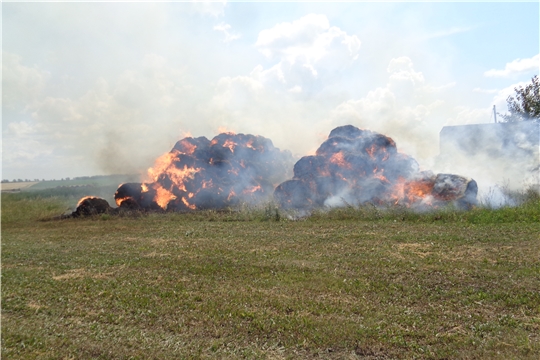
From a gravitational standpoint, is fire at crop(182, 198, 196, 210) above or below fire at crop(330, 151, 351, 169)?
below

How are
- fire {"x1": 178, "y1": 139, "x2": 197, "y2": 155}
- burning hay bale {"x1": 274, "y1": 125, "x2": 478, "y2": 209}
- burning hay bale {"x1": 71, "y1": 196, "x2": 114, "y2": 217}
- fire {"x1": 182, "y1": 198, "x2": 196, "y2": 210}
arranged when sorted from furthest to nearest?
fire {"x1": 178, "y1": 139, "x2": 197, "y2": 155} → fire {"x1": 182, "y1": 198, "x2": 196, "y2": 210} → burning hay bale {"x1": 71, "y1": 196, "x2": 114, "y2": 217} → burning hay bale {"x1": 274, "y1": 125, "x2": 478, "y2": 209}

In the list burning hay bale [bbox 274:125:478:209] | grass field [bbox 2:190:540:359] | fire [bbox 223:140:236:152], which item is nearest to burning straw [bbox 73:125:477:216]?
burning hay bale [bbox 274:125:478:209]

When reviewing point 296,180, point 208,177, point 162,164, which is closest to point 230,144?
point 208,177

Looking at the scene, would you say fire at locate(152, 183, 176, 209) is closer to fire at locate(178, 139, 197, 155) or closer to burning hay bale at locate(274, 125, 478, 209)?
fire at locate(178, 139, 197, 155)

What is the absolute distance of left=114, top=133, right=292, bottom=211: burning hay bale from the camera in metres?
22.4

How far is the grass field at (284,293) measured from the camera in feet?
17.8

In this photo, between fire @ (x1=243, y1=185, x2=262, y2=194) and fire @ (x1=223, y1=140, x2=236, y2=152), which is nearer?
fire @ (x1=243, y1=185, x2=262, y2=194)

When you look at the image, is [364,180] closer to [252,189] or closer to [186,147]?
[252,189]

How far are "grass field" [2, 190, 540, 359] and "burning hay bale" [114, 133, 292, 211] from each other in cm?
861

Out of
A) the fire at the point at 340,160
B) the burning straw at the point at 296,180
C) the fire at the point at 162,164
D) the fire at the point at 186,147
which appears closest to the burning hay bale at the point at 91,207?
the burning straw at the point at 296,180

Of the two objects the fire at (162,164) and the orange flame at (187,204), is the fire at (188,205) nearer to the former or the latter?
the orange flame at (187,204)

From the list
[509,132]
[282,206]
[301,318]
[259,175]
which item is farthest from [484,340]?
[509,132]

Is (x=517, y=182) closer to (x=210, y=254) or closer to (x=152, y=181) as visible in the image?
(x=210, y=254)

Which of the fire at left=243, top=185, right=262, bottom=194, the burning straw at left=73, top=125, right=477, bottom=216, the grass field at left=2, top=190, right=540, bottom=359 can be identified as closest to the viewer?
the grass field at left=2, top=190, right=540, bottom=359
